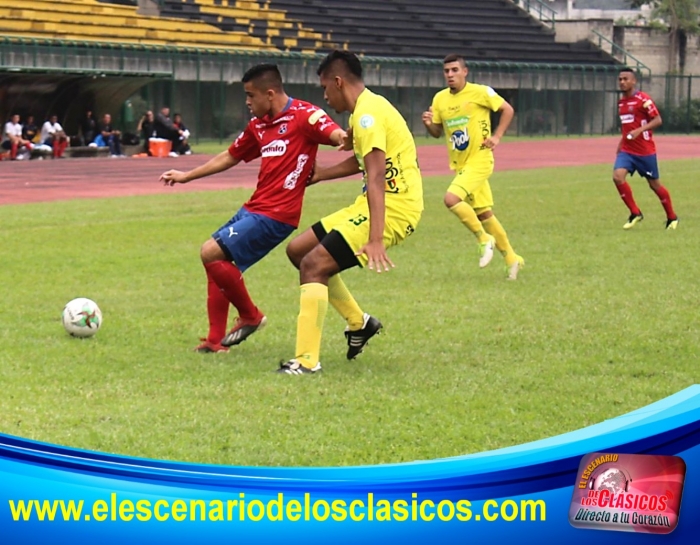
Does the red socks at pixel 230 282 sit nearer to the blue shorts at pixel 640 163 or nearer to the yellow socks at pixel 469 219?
the yellow socks at pixel 469 219

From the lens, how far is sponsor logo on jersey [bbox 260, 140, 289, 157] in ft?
24.3

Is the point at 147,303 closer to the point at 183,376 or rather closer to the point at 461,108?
the point at 183,376

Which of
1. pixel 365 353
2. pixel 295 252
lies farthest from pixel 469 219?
pixel 295 252

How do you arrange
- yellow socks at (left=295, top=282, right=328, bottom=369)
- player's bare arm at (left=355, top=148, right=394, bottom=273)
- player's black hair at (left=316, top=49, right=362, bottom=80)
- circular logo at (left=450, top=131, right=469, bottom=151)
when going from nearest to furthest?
player's bare arm at (left=355, top=148, right=394, bottom=273)
player's black hair at (left=316, top=49, right=362, bottom=80)
yellow socks at (left=295, top=282, right=328, bottom=369)
circular logo at (left=450, top=131, right=469, bottom=151)

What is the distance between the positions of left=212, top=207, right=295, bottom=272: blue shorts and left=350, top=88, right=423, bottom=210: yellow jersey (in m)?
0.79

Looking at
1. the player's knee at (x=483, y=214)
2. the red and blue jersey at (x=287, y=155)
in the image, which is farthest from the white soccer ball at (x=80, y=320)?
the player's knee at (x=483, y=214)

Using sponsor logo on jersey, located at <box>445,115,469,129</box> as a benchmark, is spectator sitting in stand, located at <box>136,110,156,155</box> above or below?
below

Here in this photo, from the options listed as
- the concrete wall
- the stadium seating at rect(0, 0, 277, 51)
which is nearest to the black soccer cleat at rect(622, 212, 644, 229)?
the stadium seating at rect(0, 0, 277, 51)

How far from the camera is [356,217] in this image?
6922mm

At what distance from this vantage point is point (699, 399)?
1912 millimetres

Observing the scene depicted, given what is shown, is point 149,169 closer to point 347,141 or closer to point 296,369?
point 347,141

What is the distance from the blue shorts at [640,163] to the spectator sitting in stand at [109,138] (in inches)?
819

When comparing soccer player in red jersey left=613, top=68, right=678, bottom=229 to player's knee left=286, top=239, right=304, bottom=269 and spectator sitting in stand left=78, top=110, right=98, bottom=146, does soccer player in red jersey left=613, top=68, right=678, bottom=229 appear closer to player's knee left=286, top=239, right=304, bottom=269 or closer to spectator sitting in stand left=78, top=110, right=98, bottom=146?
player's knee left=286, top=239, right=304, bottom=269

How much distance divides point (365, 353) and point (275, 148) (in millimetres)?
1432
